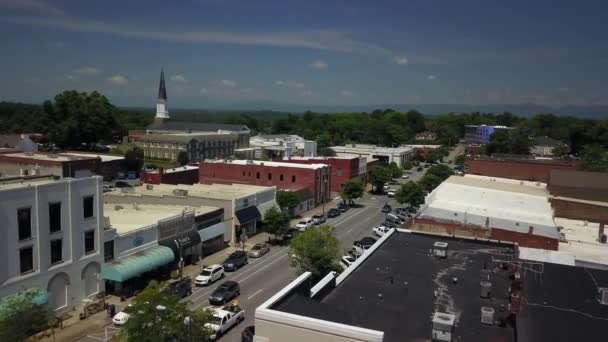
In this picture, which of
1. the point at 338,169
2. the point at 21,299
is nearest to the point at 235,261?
the point at 21,299

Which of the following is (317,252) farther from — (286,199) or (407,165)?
(407,165)

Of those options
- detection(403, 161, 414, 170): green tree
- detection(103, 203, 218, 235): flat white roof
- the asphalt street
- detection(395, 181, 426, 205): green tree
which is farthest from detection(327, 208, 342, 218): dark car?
detection(403, 161, 414, 170): green tree

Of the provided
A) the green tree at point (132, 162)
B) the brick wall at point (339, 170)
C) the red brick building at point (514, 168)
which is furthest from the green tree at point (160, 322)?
the green tree at point (132, 162)

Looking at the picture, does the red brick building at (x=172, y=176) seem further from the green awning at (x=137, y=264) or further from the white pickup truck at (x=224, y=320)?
the white pickup truck at (x=224, y=320)

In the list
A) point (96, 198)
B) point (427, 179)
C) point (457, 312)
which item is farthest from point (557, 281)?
point (427, 179)

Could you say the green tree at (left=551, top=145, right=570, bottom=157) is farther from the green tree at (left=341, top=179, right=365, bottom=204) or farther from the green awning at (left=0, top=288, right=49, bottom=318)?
the green awning at (left=0, top=288, right=49, bottom=318)

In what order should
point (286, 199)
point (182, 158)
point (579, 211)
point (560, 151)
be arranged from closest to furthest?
point (579, 211) → point (286, 199) → point (182, 158) → point (560, 151)

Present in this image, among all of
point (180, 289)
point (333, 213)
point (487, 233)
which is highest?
point (487, 233)
